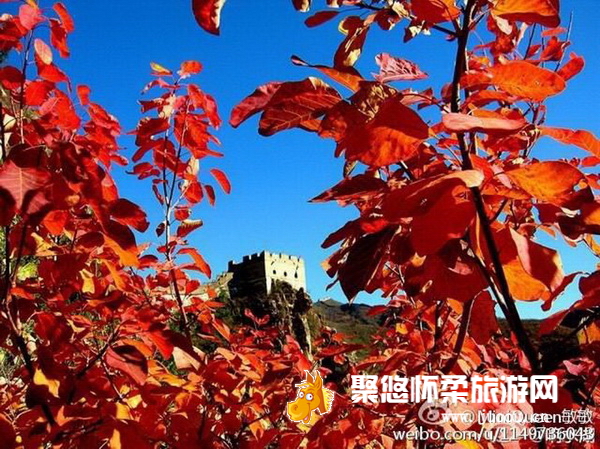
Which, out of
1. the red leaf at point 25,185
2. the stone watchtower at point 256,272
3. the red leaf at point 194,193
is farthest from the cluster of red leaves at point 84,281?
the stone watchtower at point 256,272

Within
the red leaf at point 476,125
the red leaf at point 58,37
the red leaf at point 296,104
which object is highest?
the red leaf at point 58,37

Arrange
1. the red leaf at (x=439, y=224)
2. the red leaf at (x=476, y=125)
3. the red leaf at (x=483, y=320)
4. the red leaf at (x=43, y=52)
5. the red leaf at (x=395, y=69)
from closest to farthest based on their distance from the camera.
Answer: the red leaf at (x=476, y=125)
the red leaf at (x=439, y=224)
the red leaf at (x=395, y=69)
the red leaf at (x=483, y=320)
the red leaf at (x=43, y=52)

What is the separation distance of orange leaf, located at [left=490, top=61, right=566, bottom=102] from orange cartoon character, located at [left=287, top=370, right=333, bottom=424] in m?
1.28

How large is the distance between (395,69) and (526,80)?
0.82 feet

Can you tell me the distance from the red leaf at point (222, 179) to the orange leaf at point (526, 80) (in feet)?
5.32

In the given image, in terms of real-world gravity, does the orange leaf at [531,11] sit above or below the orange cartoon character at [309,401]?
above

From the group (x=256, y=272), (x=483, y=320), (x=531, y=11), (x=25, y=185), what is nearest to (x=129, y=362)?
(x=25, y=185)

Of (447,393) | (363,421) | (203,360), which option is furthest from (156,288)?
(447,393)

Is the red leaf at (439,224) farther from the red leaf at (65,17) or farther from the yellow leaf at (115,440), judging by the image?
the red leaf at (65,17)

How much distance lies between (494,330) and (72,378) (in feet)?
3.39

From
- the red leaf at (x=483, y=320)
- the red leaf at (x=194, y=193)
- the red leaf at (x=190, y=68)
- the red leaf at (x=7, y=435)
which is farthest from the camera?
the red leaf at (x=194, y=193)

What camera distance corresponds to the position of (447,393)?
1.10 m

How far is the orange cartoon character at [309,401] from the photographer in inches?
64.2

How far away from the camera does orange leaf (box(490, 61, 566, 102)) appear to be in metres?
0.59
